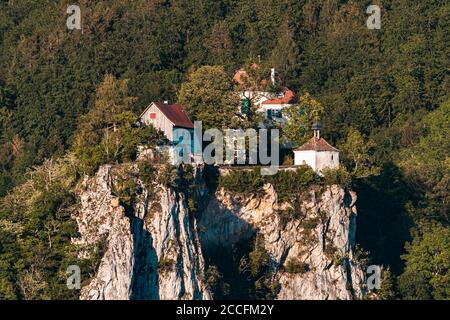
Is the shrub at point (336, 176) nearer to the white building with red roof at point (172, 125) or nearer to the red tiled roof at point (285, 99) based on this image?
the white building with red roof at point (172, 125)

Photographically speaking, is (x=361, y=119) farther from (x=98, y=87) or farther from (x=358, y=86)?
(x=98, y=87)

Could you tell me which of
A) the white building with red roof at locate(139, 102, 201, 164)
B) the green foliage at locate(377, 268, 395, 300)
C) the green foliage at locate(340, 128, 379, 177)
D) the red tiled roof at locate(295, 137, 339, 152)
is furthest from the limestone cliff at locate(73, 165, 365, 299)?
the green foliage at locate(340, 128, 379, 177)

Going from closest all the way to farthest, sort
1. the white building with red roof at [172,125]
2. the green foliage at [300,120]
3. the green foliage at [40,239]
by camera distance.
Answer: the green foliage at [40,239], the white building with red roof at [172,125], the green foliage at [300,120]

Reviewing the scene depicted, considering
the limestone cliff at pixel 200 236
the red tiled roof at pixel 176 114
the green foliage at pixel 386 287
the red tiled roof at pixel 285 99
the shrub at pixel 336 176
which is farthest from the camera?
the red tiled roof at pixel 285 99

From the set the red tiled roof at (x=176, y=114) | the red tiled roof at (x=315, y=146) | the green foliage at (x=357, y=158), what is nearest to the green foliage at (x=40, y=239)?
the red tiled roof at (x=176, y=114)

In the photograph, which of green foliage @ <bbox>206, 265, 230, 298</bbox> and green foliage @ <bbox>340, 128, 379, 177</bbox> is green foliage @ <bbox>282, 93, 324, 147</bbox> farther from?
green foliage @ <bbox>206, 265, 230, 298</bbox>

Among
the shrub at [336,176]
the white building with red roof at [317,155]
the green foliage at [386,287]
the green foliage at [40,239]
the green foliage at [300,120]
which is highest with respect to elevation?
the green foliage at [300,120]

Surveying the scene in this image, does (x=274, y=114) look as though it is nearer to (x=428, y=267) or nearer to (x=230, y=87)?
(x=230, y=87)
